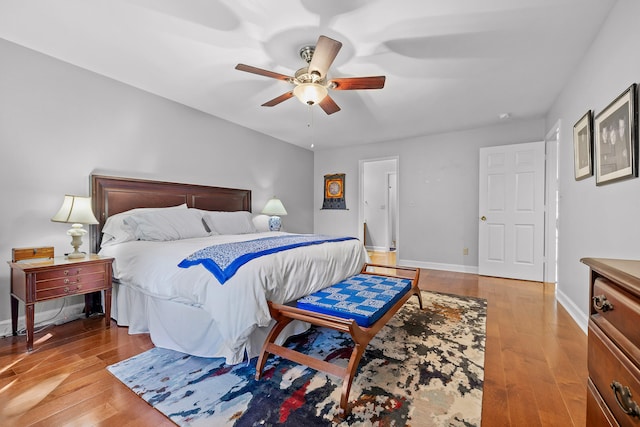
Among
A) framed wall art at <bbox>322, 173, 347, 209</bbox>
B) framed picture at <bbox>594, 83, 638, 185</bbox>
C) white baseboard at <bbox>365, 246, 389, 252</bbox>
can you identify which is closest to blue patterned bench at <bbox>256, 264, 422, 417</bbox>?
framed picture at <bbox>594, 83, 638, 185</bbox>

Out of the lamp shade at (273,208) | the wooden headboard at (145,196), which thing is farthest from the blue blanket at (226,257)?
the lamp shade at (273,208)

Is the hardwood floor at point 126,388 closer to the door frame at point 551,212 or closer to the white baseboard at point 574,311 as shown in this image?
the white baseboard at point 574,311

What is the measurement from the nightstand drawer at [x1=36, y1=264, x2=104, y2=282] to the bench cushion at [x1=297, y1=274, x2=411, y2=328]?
71.8 inches

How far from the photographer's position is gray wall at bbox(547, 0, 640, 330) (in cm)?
173

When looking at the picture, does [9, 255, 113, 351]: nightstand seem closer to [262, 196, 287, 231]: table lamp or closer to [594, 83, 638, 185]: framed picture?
[262, 196, 287, 231]: table lamp

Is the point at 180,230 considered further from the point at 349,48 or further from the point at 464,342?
the point at 464,342

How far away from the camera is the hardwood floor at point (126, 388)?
1.41 m

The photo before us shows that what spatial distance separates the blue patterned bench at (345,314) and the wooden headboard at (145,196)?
Answer: 2.32 m

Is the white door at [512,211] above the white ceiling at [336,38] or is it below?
below

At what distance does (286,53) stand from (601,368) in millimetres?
2802

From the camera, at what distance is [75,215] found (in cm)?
240

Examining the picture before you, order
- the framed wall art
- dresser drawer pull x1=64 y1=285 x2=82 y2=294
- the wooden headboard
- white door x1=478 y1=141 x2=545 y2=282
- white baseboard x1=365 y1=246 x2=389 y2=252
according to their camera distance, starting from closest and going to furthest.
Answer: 1. dresser drawer pull x1=64 y1=285 x2=82 y2=294
2. the wooden headboard
3. white door x1=478 y1=141 x2=545 y2=282
4. the framed wall art
5. white baseboard x1=365 y1=246 x2=389 y2=252

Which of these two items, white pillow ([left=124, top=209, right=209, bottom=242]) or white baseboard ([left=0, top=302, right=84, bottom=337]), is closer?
white baseboard ([left=0, top=302, right=84, bottom=337])

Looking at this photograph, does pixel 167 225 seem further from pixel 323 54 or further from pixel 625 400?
pixel 625 400
